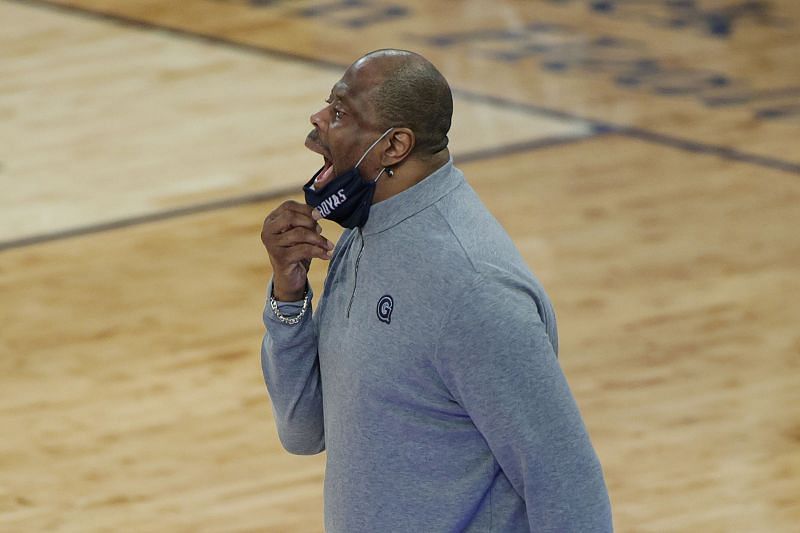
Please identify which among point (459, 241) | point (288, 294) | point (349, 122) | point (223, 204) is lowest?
point (223, 204)

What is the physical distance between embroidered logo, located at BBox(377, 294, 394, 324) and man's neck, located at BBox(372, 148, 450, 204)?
11cm

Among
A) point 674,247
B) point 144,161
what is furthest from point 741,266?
point 144,161

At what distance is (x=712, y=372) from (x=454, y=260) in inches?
84.2

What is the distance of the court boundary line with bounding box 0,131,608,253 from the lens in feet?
14.9

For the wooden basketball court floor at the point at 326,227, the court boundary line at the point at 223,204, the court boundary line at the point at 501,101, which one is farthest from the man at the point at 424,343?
the court boundary line at the point at 501,101

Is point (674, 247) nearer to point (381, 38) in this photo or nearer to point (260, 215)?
point (260, 215)

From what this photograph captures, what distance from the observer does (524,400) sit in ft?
5.10

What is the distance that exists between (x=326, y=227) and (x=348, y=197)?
295 cm

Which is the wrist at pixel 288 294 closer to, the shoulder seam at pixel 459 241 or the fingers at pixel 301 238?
the fingers at pixel 301 238

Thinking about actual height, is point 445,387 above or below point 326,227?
above

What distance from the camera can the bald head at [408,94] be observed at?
1593 mm

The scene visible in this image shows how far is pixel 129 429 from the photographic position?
3422 millimetres

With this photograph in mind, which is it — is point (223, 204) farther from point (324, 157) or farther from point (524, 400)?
point (524, 400)

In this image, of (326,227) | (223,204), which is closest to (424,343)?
(326,227)
